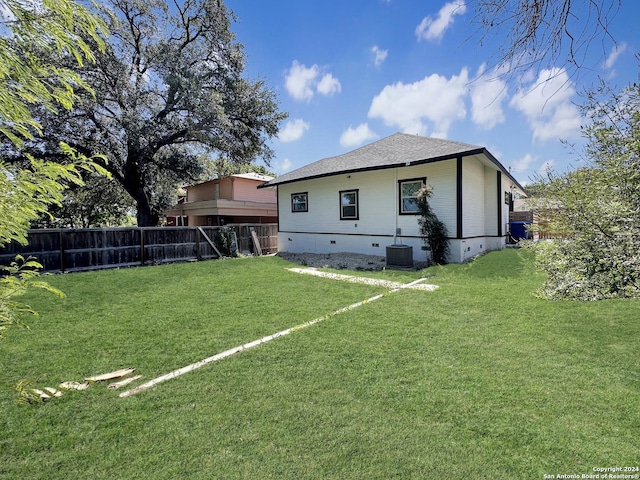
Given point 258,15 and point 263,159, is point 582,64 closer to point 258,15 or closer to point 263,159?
point 258,15

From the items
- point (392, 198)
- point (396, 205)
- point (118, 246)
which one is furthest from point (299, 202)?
point (118, 246)

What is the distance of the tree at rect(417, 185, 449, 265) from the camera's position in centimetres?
998

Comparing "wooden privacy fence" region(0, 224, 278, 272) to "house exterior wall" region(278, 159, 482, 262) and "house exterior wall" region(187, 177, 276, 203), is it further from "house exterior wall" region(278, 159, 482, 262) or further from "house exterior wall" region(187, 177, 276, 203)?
"house exterior wall" region(187, 177, 276, 203)

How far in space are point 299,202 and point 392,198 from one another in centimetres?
474

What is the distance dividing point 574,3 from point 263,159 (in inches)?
644

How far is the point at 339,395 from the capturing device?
8.84ft

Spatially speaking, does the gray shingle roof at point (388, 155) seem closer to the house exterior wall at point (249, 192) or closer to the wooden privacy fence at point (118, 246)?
the wooden privacy fence at point (118, 246)

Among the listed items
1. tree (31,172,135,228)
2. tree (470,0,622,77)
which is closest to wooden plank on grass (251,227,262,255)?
tree (31,172,135,228)

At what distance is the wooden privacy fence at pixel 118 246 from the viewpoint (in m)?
8.77

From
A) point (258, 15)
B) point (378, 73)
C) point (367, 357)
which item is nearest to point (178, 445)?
point (367, 357)

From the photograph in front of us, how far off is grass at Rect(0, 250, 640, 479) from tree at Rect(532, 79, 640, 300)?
2.70 feet

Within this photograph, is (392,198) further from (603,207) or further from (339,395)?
(339,395)

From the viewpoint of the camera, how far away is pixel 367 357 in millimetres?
3434

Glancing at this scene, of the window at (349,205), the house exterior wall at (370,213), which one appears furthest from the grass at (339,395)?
the window at (349,205)
